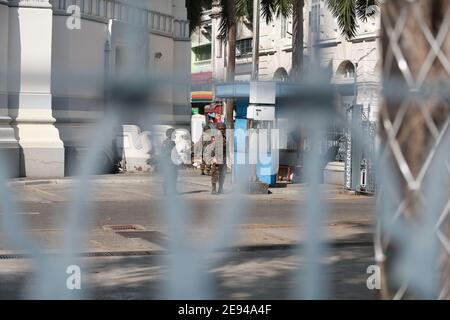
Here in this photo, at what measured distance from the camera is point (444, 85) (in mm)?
2680

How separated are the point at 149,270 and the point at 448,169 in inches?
227

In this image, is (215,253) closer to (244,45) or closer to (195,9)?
(195,9)

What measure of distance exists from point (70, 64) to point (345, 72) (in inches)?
40.3

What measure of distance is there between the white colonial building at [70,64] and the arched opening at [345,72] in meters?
0.56

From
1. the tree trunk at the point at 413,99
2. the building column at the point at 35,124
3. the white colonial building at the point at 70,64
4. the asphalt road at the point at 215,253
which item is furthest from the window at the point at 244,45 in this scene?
the tree trunk at the point at 413,99

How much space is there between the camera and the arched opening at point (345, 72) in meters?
2.96

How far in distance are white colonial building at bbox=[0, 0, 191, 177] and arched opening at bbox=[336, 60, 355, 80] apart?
1.83ft

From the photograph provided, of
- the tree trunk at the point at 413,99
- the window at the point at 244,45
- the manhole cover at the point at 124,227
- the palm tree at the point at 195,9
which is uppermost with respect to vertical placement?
the palm tree at the point at 195,9

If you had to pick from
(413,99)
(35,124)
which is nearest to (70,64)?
(413,99)

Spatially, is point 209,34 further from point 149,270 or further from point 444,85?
point 444,85

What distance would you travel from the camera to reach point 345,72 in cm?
307

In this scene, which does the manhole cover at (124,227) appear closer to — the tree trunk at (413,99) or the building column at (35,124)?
the building column at (35,124)

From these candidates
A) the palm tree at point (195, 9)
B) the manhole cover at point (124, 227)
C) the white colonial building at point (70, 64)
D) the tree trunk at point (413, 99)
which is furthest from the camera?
the palm tree at point (195, 9)
